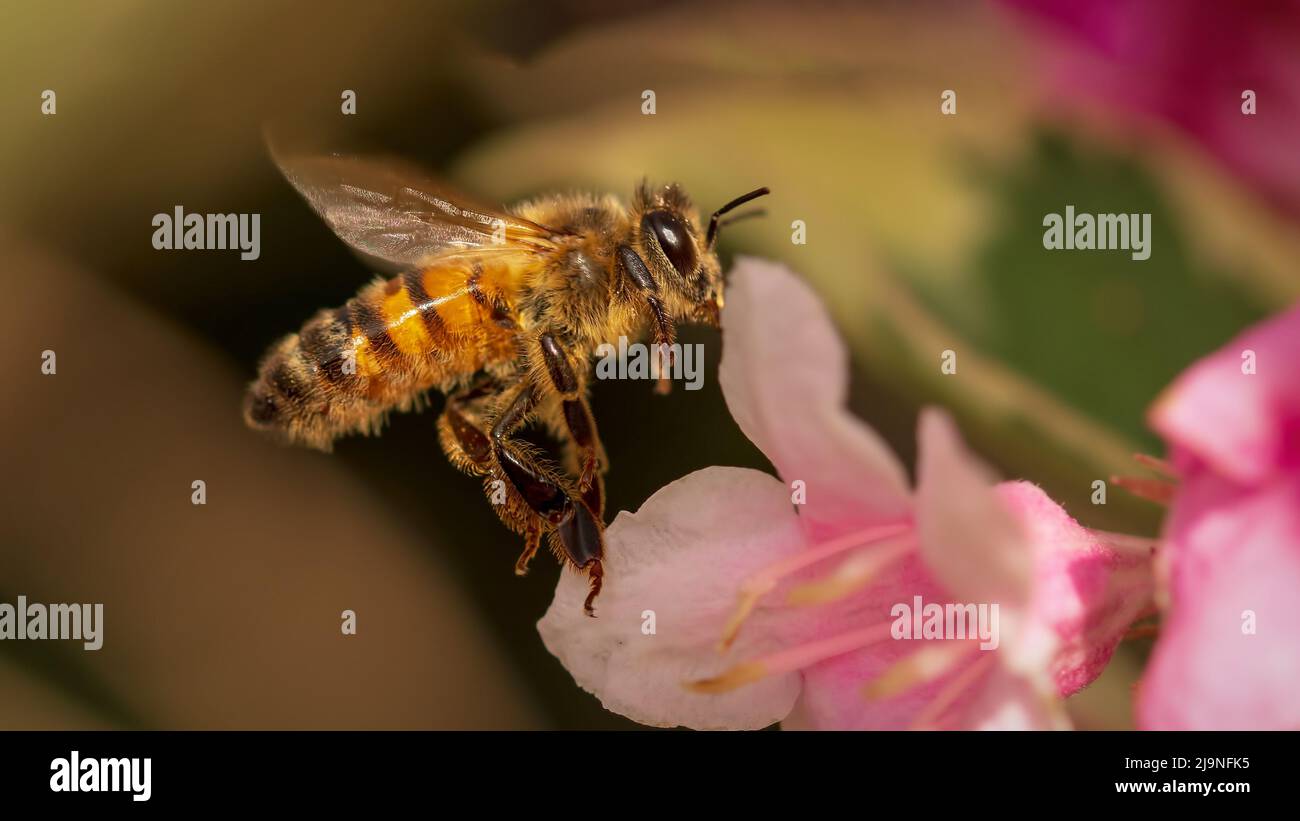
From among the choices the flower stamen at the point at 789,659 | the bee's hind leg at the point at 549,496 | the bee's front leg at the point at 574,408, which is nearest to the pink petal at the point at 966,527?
the flower stamen at the point at 789,659

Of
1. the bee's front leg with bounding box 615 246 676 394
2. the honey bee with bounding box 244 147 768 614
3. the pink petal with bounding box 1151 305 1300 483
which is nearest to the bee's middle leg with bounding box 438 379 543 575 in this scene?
the honey bee with bounding box 244 147 768 614

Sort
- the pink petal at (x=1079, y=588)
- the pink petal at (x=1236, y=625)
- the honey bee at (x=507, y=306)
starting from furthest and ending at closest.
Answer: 1. the honey bee at (x=507, y=306)
2. the pink petal at (x=1079, y=588)
3. the pink petal at (x=1236, y=625)

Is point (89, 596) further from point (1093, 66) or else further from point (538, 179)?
point (1093, 66)

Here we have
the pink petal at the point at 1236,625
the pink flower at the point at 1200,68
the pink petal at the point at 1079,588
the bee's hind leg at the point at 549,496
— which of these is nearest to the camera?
the pink petal at the point at 1236,625

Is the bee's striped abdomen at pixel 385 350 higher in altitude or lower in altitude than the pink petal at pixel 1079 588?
higher

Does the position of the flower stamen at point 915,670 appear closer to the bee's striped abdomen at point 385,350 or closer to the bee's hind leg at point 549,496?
the bee's hind leg at point 549,496

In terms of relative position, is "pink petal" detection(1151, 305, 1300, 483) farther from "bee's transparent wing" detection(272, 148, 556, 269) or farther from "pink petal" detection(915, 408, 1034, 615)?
"bee's transparent wing" detection(272, 148, 556, 269)
